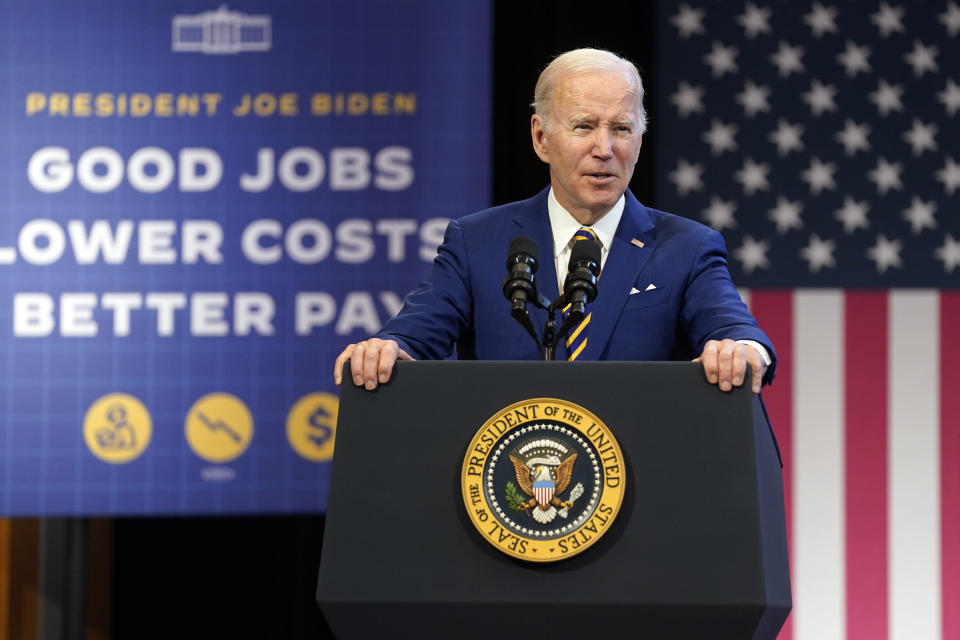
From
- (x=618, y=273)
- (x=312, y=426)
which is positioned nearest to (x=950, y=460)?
(x=312, y=426)

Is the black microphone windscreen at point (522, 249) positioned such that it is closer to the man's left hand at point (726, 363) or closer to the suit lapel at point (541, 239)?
the suit lapel at point (541, 239)

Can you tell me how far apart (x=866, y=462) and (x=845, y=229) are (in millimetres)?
817

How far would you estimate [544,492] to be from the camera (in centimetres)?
165

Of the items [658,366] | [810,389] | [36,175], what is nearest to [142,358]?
[36,175]

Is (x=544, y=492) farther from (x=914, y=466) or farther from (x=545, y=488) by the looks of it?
(x=914, y=466)

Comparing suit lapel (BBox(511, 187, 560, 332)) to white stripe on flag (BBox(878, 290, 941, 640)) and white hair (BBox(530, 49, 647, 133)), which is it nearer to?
white hair (BBox(530, 49, 647, 133))

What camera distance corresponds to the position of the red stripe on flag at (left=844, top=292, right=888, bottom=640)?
432cm

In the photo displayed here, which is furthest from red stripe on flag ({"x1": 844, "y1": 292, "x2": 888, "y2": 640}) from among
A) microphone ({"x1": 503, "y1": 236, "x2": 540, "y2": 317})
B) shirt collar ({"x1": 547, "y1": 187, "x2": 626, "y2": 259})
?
microphone ({"x1": 503, "y1": 236, "x2": 540, "y2": 317})

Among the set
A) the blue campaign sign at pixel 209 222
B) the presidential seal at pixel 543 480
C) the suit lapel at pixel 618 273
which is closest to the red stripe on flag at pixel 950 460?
the blue campaign sign at pixel 209 222

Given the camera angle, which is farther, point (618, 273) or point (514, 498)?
point (618, 273)

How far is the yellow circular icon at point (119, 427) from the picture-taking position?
4176 millimetres

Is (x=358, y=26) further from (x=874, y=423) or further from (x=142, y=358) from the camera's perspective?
(x=874, y=423)

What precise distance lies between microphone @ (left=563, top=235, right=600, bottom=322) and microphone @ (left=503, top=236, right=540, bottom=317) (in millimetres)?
51

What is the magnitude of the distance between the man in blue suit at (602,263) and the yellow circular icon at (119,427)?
2.27 meters
